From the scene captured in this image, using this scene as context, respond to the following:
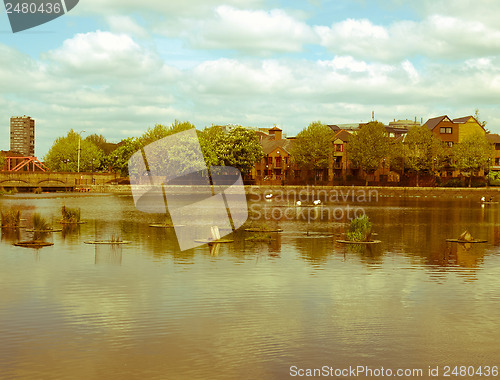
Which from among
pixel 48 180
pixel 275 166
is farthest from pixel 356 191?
pixel 48 180

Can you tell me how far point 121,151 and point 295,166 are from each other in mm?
41686

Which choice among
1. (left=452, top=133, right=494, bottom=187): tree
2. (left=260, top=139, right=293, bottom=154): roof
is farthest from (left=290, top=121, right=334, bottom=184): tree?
(left=452, top=133, right=494, bottom=187): tree

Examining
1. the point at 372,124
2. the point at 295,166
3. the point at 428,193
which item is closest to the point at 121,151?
the point at 295,166

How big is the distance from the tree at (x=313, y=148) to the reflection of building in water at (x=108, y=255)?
366 ft

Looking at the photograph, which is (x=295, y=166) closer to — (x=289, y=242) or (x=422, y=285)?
(x=289, y=242)

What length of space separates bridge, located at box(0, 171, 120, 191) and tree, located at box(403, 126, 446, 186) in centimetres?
6883

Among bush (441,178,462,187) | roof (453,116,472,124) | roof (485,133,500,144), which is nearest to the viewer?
bush (441,178,462,187)

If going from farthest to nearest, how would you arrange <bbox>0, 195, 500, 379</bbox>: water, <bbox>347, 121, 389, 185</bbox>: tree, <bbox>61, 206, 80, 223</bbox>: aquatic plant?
<bbox>347, 121, 389, 185</bbox>: tree → <bbox>61, 206, 80, 223</bbox>: aquatic plant → <bbox>0, 195, 500, 379</bbox>: water

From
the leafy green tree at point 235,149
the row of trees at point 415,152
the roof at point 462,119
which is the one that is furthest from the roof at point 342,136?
the roof at point 462,119

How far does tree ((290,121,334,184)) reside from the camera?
141375 millimetres

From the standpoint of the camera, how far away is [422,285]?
21531 mm

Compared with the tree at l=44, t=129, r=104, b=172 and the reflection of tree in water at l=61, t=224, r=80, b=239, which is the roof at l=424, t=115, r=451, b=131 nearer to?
the tree at l=44, t=129, r=104, b=172

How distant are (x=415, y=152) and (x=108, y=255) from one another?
114 meters

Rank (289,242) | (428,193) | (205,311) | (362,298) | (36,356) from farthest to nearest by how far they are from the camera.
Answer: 1. (428,193)
2. (289,242)
3. (362,298)
4. (205,311)
5. (36,356)
